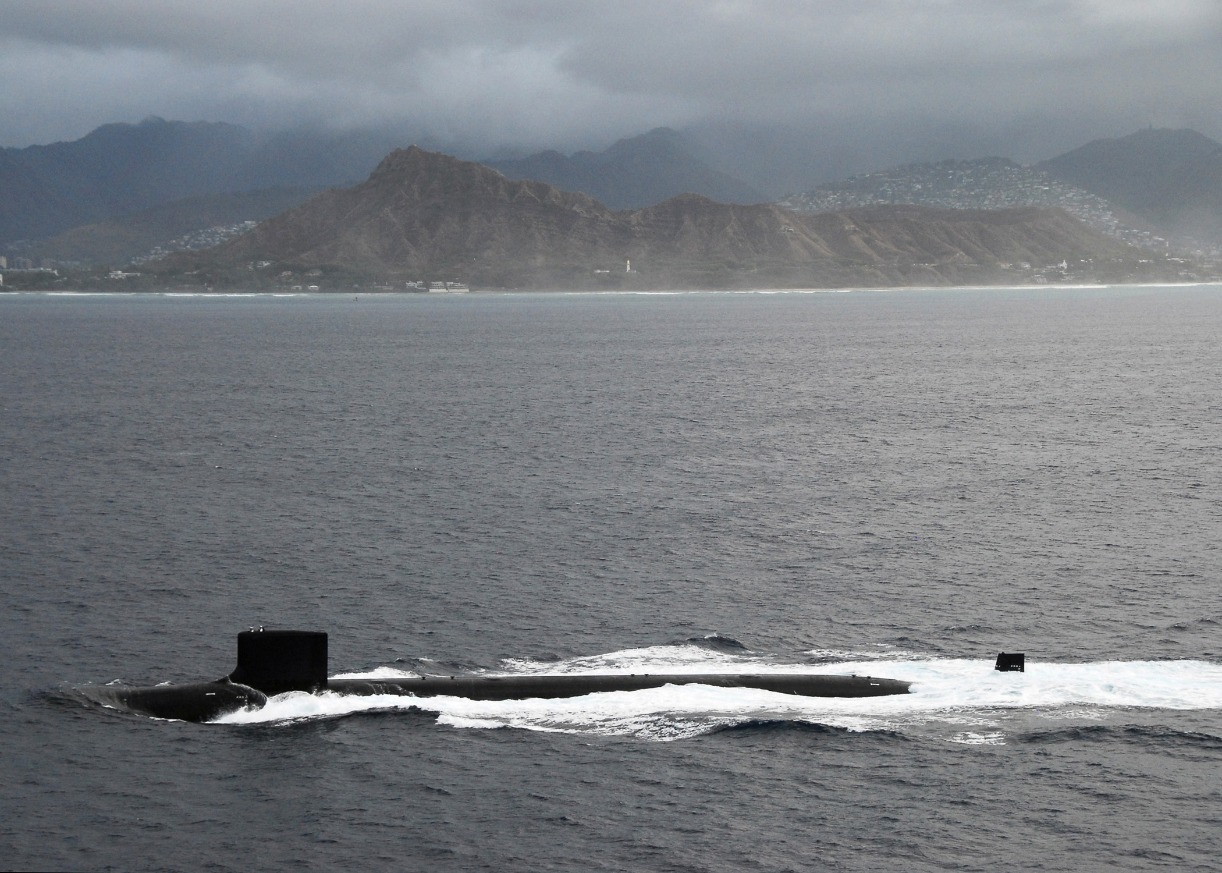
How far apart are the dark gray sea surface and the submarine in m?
0.66

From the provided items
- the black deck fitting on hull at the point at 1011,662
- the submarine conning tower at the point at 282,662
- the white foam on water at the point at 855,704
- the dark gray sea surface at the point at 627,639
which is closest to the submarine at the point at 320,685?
the submarine conning tower at the point at 282,662

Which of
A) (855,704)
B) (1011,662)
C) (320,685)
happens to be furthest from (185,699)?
(1011,662)

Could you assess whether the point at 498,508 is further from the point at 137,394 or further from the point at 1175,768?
the point at 137,394

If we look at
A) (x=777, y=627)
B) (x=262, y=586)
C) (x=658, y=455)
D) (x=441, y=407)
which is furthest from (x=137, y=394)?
(x=777, y=627)

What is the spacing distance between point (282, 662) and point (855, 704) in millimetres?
18388

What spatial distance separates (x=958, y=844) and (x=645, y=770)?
898cm

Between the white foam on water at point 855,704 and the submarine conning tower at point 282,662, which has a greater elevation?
the submarine conning tower at point 282,662

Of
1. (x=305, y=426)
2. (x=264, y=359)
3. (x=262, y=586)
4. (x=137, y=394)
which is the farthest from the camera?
(x=264, y=359)

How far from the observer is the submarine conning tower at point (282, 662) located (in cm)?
4209

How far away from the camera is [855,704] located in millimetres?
42625

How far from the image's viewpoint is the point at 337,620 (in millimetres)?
Answer: 51531

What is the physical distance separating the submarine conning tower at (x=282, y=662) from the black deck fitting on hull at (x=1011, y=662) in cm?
2230

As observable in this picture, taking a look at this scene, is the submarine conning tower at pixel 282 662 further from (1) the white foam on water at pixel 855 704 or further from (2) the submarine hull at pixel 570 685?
(2) the submarine hull at pixel 570 685

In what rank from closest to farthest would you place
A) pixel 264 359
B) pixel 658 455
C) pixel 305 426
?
pixel 658 455 < pixel 305 426 < pixel 264 359
